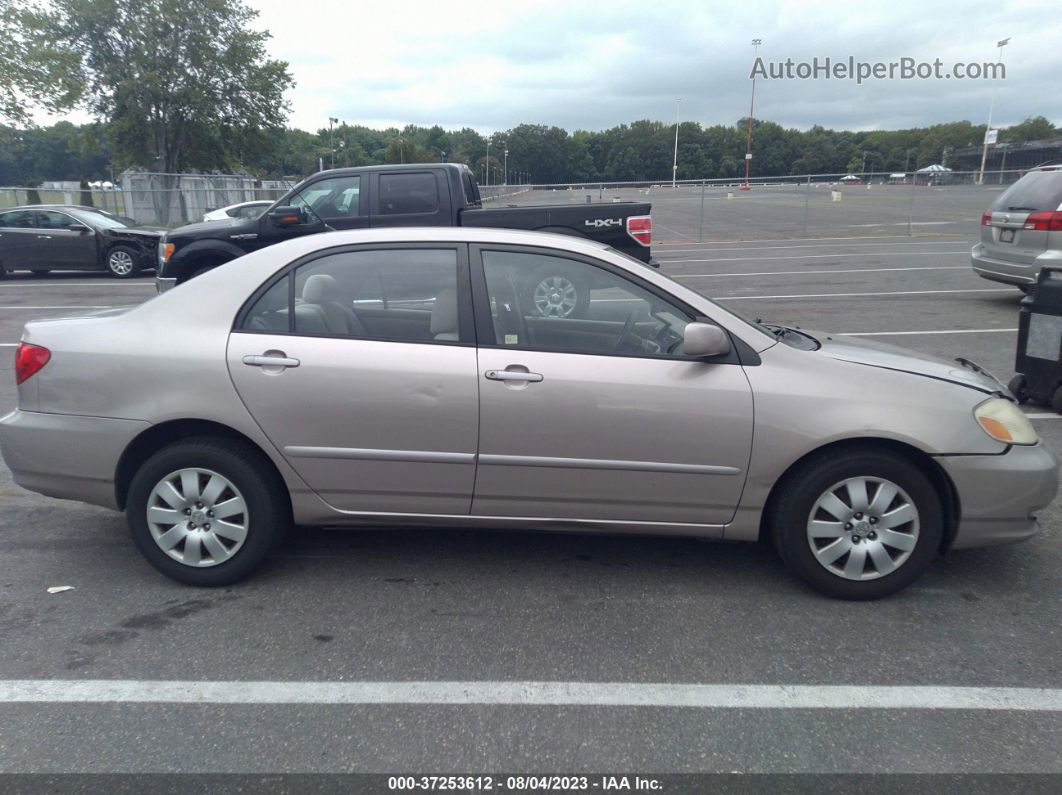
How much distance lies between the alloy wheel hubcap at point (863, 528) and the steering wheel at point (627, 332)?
1.08 m

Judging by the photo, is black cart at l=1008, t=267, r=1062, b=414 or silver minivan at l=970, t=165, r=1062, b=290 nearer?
black cart at l=1008, t=267, r=1062, b=414

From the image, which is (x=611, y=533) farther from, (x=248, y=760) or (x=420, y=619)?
(x=248, y=760)

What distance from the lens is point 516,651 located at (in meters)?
3.38

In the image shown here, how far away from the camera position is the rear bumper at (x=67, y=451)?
151 inches

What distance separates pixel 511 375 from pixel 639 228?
20.8 feet

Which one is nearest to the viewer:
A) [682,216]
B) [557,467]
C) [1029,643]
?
[1029,643]

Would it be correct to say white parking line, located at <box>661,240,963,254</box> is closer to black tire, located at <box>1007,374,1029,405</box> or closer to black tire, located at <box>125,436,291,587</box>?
black tire, located at <box>1007,374,1029,405</box>

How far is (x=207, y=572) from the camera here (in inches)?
153

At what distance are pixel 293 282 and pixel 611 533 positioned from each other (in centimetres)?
188

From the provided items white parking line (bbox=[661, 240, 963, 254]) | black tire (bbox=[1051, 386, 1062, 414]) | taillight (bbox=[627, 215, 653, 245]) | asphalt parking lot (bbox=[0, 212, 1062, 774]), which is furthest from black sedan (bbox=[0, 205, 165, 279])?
black tire (bbox=[1051, 386, 1062, 414])

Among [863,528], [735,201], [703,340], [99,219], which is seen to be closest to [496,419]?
[703,340]

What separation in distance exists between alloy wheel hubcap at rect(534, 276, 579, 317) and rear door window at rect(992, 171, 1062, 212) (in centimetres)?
857

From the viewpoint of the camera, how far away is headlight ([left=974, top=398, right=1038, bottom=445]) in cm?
369
